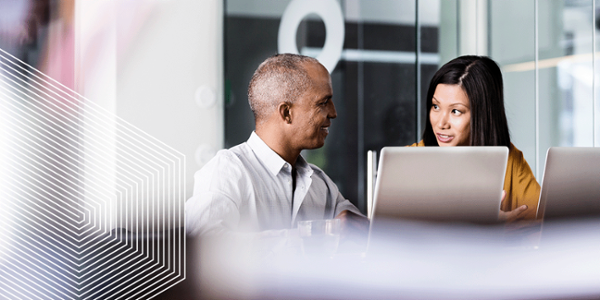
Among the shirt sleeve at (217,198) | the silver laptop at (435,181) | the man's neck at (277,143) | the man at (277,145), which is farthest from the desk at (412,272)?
the man's neck at (277,143)

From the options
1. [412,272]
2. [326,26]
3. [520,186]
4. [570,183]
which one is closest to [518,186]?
[520,186]

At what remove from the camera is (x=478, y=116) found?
1.69 meters

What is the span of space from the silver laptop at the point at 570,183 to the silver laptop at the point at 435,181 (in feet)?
0.57

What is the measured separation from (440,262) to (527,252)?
0.67 feet

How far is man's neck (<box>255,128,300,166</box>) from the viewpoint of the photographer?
145 centimetres

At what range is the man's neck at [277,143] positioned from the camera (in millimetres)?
1445

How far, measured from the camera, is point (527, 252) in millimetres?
1004

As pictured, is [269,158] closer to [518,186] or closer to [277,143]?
[277,143]

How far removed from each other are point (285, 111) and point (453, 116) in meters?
0.63

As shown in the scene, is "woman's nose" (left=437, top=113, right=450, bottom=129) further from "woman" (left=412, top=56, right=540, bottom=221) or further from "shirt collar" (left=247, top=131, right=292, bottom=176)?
"shirt collar" (left=247, top=131, right=292, bottom=176)

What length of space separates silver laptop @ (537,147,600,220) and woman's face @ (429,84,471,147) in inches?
26.8

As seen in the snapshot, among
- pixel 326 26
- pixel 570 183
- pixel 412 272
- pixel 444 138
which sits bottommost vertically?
pixel 412 272

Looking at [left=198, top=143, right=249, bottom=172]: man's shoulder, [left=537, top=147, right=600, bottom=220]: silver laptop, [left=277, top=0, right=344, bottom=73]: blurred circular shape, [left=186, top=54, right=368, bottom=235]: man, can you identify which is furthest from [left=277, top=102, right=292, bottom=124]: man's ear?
[left=277, top=0, right=344, bottom=73]: blurred circular shape

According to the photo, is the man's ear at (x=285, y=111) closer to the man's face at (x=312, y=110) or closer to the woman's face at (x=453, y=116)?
the man's face at (x=312, y=110)
